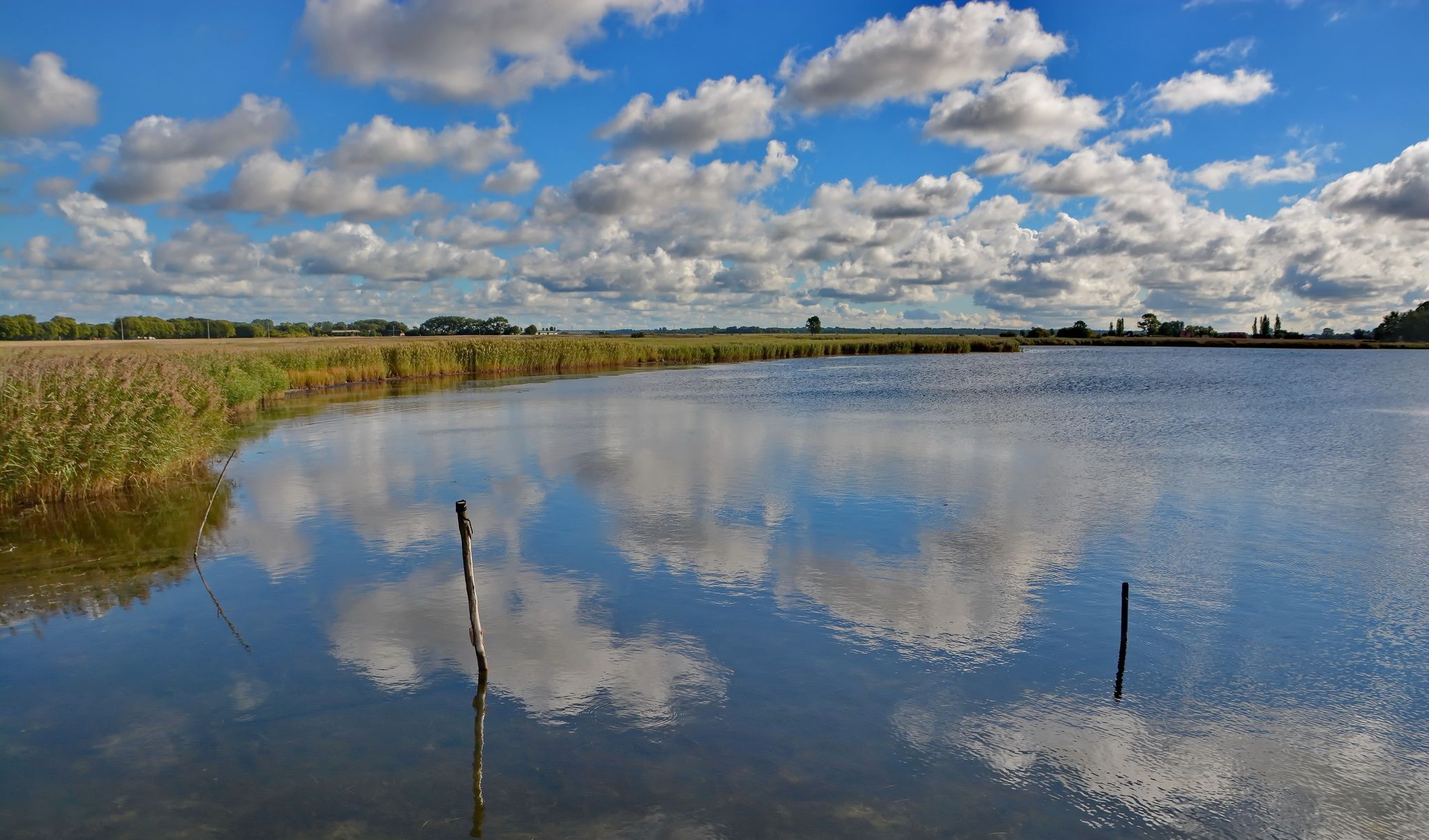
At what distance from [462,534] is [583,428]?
61.6ft

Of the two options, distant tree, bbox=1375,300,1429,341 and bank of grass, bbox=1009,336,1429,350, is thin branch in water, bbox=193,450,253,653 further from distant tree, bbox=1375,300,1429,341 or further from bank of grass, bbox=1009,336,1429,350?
distant tree, bbox=1375,300,1429,341

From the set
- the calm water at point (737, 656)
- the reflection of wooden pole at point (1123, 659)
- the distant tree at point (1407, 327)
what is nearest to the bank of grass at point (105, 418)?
the calm water at point (737, 656)

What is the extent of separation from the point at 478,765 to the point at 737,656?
2881mm

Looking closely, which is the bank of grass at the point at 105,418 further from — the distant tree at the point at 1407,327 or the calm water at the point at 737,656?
the distant tree at the point at 1407,327

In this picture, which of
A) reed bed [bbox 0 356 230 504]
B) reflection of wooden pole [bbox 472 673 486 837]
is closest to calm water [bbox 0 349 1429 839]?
reflection of wooden pole [bbox 472 673 486 837]

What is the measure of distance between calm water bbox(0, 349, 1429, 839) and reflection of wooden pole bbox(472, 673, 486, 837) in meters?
0.04

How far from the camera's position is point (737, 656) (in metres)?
8.45

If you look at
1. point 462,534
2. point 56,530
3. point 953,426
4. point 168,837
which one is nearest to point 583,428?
point 953,426

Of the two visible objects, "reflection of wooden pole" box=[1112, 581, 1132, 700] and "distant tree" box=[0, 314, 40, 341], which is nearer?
"reflection of wooden pole" box=[1112, 581, 1132, 700]

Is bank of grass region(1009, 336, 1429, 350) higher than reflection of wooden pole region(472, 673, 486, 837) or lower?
higher

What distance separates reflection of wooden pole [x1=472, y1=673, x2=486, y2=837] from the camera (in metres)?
5.83

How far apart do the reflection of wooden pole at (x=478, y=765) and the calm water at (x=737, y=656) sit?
0.14 ft

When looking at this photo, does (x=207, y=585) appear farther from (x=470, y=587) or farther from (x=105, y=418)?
(x=105, y=418)

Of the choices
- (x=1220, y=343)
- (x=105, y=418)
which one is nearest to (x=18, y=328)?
(x=105, y=418)
